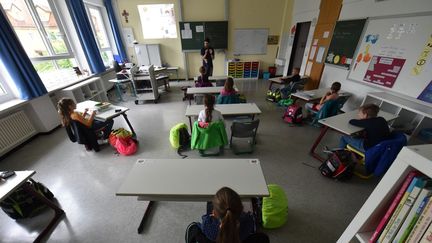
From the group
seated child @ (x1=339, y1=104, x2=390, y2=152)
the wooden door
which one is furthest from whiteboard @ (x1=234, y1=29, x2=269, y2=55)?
seated child @ (x1=339, y1=104, x2=390, y2=152)

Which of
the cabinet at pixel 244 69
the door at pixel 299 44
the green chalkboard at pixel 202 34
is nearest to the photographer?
the door at pixel 299 44

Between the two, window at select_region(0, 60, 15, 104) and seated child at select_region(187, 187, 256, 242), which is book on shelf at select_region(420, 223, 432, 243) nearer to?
seated child at select_region(187, 187, 256, 242)

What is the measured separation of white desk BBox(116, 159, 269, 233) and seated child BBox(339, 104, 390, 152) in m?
1.56

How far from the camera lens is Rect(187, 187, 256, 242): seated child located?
0.91 meters

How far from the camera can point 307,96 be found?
12.0 feet

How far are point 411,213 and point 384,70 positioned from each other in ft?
12.5

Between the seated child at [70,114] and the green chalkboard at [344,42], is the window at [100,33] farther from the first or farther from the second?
the green chalkboard at [344,42]

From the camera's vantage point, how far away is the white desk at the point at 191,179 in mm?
1392

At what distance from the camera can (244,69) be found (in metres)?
7.22

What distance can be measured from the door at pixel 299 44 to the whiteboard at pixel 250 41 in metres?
1.20

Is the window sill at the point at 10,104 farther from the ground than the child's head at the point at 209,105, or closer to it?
closer to it

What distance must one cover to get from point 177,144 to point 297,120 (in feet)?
8.46

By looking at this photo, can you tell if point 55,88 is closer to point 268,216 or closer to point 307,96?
point 268,216

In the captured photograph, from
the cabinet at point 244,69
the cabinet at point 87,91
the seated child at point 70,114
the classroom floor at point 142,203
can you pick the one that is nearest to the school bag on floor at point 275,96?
the classroom floor at point 142,203
